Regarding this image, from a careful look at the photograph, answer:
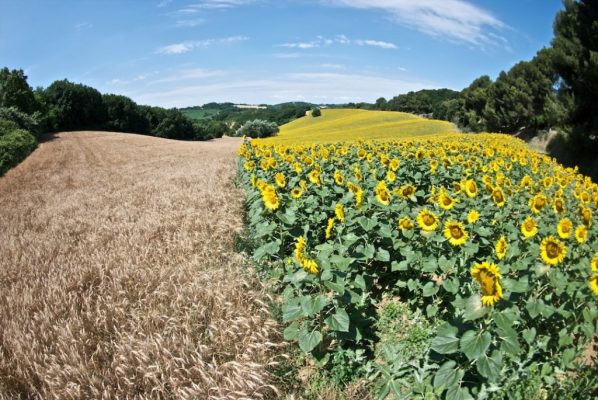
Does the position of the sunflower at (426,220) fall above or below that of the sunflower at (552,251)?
above

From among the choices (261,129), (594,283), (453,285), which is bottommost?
(453,285)

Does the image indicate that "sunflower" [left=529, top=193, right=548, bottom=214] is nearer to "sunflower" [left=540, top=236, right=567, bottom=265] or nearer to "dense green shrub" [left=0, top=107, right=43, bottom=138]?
"sunflower" [left=540, top=236, right=567, bottom=265]

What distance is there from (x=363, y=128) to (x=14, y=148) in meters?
34.5

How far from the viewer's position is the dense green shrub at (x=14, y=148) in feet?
75.5

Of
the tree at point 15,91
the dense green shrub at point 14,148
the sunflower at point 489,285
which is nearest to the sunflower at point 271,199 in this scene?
the sunflower at point 489,285

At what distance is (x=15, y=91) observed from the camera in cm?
3800

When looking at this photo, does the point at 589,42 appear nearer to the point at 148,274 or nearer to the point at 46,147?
the point at 148,274

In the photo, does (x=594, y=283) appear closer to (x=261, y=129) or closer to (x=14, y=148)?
(x=14, y=148)

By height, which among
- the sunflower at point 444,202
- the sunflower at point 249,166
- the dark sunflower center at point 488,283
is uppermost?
the sunflower at point 249,166

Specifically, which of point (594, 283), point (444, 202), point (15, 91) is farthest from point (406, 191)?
point (15, 91)

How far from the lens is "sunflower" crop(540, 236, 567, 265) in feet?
10.2

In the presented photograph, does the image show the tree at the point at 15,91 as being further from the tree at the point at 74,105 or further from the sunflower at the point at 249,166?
the sunflower at the point at 249,166

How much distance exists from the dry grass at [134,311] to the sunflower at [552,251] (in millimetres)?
2391

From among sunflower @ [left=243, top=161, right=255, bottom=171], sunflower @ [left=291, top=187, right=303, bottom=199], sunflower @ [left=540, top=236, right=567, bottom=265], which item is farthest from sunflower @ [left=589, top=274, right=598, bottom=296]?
sunflower @ [left=243, top=161, right=255, bottom=171]
